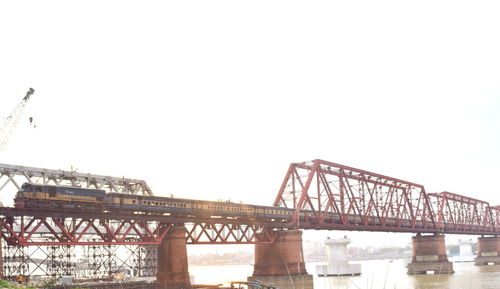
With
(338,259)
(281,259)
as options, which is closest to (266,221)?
(281,259)

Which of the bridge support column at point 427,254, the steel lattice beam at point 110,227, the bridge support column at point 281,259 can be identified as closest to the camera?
the steel lattice beam at point 110,227

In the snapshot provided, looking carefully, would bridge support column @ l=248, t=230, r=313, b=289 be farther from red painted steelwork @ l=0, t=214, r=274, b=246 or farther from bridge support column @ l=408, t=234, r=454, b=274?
Result: bridge support column @ l=408, t=234, r=454, b=274

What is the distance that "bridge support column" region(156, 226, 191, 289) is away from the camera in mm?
68812

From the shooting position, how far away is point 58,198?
59.5 meters

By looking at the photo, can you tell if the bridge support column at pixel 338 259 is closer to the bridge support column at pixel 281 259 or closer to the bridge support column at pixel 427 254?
the bridge support column at pixel 427 254

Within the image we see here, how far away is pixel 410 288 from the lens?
293ft

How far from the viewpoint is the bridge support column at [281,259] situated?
93.0 m

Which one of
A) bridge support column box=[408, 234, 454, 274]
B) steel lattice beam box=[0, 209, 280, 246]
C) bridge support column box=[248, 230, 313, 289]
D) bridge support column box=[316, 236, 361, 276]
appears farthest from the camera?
bridge support column box=[316, 236, 361, 276]

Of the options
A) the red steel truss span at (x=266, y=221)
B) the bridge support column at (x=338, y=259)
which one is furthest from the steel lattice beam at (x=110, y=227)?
the bridge support column at (x=338, y=259)

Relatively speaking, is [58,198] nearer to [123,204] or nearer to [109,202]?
[109,202]

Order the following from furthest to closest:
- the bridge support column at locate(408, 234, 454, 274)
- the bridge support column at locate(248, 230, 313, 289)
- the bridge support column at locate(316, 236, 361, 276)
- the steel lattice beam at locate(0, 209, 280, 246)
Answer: the bridge support column at locate(316, 236, 361, 276)
the bridge support column at locate(408, 234, 454, 274)
the bridge support column at locate(248, 230, 313, 289)
the steel lattice beam at locate(0, 209, 280, 246)

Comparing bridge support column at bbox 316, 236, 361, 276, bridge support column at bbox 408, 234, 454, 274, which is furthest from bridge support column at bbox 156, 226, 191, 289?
bridge support column at bbox 408, 234, 454, 274

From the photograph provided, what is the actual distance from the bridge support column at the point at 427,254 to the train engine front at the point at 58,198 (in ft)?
334

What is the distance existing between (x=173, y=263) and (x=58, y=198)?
1771 centimetres
